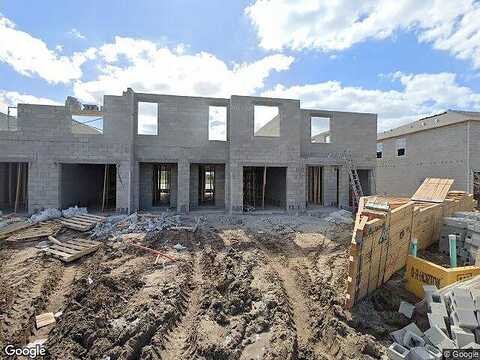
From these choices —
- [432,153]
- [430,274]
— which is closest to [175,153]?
[430,274]

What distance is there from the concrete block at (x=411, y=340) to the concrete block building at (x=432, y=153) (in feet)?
50.3

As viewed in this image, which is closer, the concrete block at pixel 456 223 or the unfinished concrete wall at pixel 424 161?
the concrete block at pixel 456 223

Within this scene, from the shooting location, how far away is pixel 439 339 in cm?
346

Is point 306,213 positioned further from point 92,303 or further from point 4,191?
point 4,191

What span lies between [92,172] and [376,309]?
674 inches

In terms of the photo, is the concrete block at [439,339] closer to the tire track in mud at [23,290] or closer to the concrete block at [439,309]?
the concrete block at [439,309]

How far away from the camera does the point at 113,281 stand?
220 inches

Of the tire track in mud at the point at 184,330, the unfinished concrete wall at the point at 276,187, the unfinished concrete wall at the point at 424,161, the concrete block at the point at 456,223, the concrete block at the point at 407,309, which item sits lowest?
Result: the tire track in mud at the point at 184,330

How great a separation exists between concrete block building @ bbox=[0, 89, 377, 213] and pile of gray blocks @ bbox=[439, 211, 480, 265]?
7160 mm

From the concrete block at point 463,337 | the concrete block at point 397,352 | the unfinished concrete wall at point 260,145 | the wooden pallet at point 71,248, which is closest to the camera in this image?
the concrete block at point 463,337

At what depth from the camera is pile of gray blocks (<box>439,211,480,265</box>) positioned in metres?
6.27

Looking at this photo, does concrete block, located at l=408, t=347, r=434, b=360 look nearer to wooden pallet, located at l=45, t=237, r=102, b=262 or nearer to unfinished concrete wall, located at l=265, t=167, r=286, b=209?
wooden pallet, located at l=45, t=237, r=102, b=262

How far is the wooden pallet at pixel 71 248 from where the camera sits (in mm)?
7132

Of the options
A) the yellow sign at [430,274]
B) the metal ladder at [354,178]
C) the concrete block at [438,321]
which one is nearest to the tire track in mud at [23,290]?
the concrete block at [438,321]
